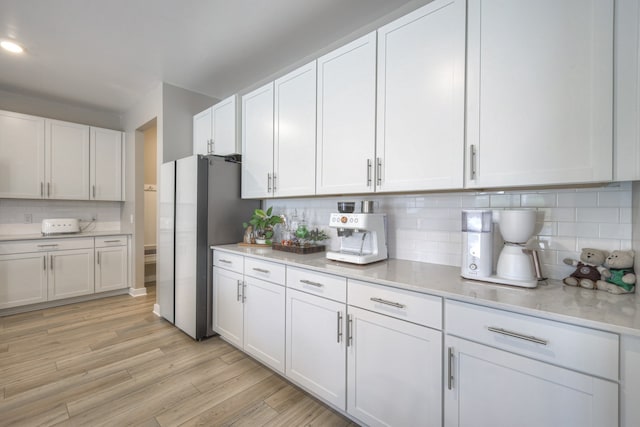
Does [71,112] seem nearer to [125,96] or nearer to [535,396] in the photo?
[125,96]

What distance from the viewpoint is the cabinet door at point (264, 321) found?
6.77 ft

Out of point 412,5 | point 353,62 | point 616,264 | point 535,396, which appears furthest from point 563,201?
point 412,5

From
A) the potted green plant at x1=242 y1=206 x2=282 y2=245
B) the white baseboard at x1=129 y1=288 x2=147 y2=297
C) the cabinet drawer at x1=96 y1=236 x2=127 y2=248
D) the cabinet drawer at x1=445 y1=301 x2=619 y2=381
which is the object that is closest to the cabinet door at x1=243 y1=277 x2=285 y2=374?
the potted green plant at x1=242 y1=206 x2=282 y2=245

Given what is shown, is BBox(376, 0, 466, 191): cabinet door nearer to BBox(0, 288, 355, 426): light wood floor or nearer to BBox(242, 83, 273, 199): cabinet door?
BBox(242, 83, 273, 199): cabinet door

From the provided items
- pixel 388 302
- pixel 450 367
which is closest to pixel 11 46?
pixel 388 302

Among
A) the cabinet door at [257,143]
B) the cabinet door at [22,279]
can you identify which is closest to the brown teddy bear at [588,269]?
the cabinet door at [257,143]

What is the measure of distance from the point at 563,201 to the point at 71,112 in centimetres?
549

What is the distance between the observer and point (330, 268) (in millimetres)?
Result: 1747

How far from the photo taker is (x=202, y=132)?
333 centimetres

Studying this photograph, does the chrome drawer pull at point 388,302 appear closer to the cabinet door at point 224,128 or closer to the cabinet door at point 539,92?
the cabinet door at point 539,92

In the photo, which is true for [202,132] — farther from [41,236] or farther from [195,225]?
[41,236]

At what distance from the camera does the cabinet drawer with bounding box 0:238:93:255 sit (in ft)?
10.7

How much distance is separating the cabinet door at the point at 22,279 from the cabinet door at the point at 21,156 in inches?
29.7

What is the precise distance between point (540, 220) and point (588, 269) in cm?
31
